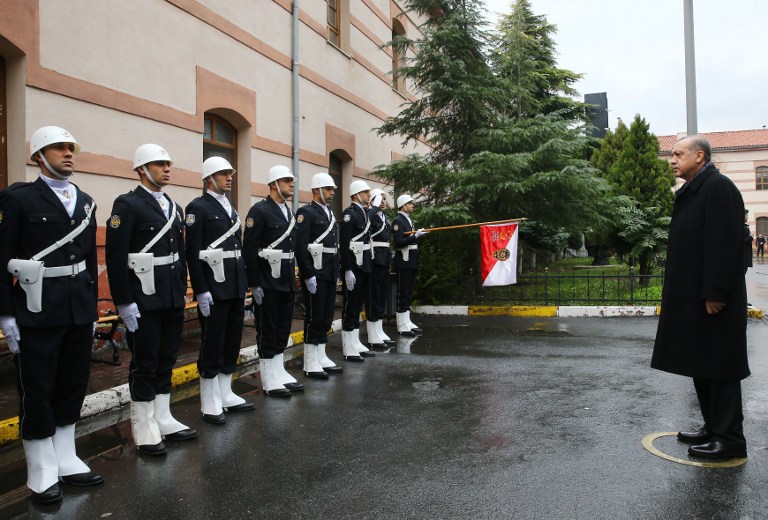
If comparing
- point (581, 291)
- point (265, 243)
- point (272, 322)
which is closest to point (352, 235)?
point (265, 243)

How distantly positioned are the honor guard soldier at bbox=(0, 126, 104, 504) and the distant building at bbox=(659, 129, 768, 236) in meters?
55.7

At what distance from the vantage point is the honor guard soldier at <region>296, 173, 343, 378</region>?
7.08m

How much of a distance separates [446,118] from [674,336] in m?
10.5

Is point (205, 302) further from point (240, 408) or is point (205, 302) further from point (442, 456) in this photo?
point (442, 456)

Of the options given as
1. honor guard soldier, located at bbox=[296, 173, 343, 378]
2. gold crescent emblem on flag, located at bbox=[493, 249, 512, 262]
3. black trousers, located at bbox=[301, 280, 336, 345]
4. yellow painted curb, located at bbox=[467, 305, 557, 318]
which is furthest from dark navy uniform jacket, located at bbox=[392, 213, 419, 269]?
black trousers, located at bbox=[301, 280, 336, 345]

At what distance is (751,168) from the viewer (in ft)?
177

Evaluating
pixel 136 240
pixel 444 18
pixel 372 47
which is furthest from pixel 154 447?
pixel 372 47

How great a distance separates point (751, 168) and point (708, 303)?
58.0 metres

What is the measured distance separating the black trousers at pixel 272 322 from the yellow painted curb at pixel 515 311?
271 inches

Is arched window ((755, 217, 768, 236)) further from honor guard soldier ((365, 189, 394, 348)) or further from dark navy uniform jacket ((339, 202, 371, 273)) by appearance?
dark navy uniform jacket ((339, 202, 371, 273))

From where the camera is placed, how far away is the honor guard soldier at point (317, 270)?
7.08 meters

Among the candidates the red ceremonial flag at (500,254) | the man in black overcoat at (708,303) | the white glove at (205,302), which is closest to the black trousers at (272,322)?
the white glove at (205,302)

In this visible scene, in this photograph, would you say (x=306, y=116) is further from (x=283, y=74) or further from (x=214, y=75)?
(x=214, y=75)

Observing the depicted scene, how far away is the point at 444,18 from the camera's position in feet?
46.7
